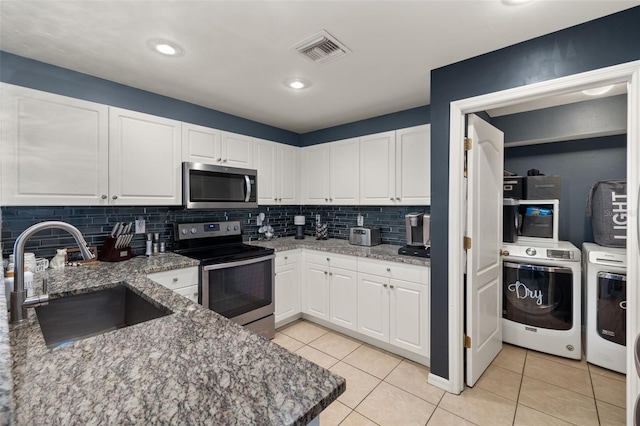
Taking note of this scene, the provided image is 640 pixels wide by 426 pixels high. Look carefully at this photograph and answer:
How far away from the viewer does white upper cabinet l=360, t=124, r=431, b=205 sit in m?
2.83

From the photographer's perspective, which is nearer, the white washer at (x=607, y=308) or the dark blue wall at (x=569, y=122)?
the white washer at (x=607, y=308)

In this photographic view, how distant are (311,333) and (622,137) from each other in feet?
12.2

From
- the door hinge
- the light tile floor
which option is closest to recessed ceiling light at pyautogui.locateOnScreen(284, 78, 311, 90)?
the door hinge

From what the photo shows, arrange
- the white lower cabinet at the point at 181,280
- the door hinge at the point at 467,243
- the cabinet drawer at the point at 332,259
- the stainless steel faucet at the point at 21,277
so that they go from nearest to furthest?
the stainless steel faucet at the point at 21,277 → the door hinge at the point at 467,243 → the white lower cabinet at the point at 181,280 → the cabinet drawer at the point at 332,259

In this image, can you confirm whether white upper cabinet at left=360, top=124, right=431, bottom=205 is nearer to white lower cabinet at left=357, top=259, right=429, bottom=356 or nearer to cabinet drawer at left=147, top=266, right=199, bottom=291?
white lower cabinet at left=357, top=259, right=429, bottom=356

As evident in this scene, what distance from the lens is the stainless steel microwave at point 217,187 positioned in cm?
267

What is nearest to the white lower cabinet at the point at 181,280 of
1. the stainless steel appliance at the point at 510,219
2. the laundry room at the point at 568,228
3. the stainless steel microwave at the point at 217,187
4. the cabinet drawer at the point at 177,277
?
the cabinet drawer at the point at 177,277

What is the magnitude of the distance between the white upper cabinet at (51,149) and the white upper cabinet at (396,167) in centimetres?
242

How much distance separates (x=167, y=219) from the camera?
113 inches

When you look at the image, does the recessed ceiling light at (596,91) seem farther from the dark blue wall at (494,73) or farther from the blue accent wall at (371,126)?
the blue accent wall at (371,126)

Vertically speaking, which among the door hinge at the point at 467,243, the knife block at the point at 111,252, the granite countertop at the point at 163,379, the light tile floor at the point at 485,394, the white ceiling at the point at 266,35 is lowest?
the light tile floor at the point at 485,394

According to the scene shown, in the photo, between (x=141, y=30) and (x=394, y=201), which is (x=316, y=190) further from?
(x=141, y=30)

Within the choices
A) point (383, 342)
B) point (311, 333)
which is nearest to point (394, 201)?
point (383, 342)

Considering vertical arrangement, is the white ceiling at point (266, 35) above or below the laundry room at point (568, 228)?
above
